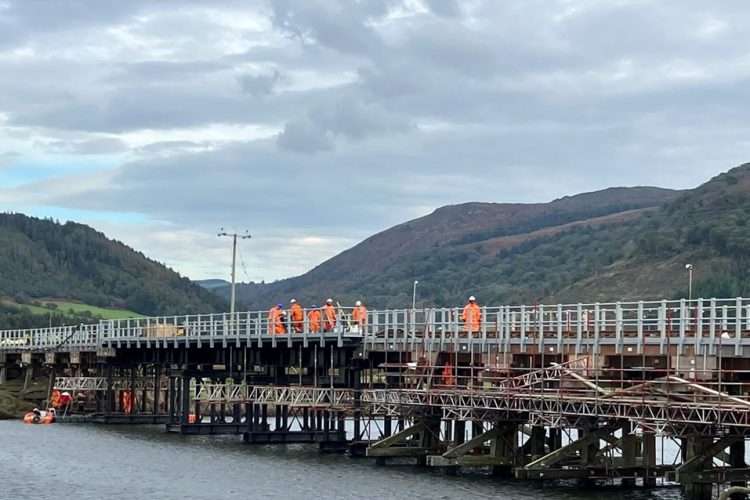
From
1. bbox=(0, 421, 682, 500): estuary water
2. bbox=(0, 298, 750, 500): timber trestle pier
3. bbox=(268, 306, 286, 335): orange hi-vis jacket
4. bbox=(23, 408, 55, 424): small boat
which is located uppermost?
bbox=(268, 306, 286, 335): orange hi-vis jacket

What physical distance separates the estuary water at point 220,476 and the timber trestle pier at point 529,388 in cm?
127

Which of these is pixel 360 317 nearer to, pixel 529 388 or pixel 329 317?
pixel 329 317

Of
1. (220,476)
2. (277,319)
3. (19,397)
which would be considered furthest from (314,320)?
(19,397)

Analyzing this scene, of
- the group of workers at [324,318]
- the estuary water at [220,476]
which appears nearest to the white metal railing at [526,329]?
the group of workers at [324,318]

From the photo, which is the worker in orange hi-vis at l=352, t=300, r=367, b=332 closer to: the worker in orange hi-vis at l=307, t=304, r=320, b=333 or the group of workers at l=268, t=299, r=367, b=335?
the group of workers at l=268, t=299, r=367, b=335

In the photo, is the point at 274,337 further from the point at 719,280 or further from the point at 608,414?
the point at 719,280

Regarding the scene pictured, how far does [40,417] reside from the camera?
9325 centimetres

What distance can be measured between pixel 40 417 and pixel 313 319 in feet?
104

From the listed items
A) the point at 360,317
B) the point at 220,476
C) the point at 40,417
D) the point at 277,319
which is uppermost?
the point at 360,317

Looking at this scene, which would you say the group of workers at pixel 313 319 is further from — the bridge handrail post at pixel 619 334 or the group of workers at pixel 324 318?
the bridge handrail post at pixel 619 334

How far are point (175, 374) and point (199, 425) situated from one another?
296 centimetres

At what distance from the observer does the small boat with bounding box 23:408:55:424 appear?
92.6 meters

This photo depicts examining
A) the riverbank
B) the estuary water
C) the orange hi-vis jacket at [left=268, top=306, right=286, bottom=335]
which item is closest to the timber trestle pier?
the orange hi-vis jacket at [left=268, top=306, right=286, bottom=335]

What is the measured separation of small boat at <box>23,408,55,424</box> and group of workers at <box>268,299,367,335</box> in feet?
81.1
